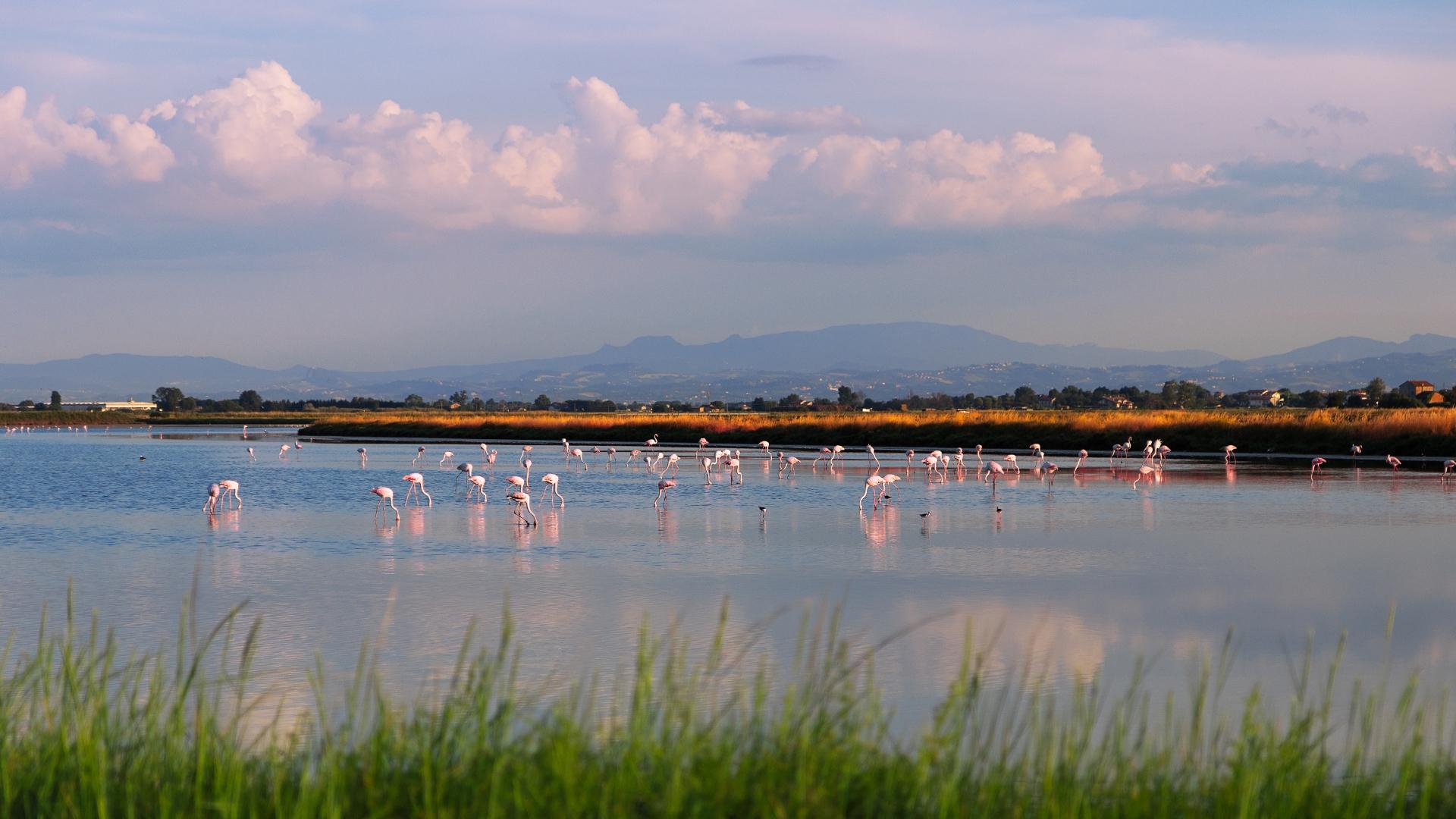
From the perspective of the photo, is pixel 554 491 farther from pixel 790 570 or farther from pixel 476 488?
pixel 790 570

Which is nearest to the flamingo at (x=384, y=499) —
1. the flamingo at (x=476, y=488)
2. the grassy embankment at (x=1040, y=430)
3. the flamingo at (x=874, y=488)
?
the flamingo at (x=476, y=488)

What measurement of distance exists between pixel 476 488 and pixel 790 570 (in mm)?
16987

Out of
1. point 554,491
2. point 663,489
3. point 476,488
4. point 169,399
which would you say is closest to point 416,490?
point 476,488

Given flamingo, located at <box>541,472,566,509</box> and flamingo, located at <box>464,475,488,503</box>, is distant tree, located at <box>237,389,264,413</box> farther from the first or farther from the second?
flamingo, located at <box>541,472,566,509</box>

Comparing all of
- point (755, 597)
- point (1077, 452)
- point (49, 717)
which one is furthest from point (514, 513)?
point (1077, 452)

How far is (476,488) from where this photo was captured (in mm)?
30984

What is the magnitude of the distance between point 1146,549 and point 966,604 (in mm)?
5780

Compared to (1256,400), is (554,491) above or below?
below

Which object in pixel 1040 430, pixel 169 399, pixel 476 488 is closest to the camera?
pixel 476 488

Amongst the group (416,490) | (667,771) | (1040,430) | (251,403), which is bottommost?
(416,490)

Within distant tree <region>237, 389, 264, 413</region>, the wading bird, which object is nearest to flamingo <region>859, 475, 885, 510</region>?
the wading bird

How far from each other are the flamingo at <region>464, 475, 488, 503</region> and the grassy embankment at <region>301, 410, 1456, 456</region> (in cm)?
2679

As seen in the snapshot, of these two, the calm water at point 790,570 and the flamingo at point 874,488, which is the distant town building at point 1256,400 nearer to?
the flamingo at point 874,488

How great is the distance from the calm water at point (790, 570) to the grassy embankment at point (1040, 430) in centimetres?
1569
